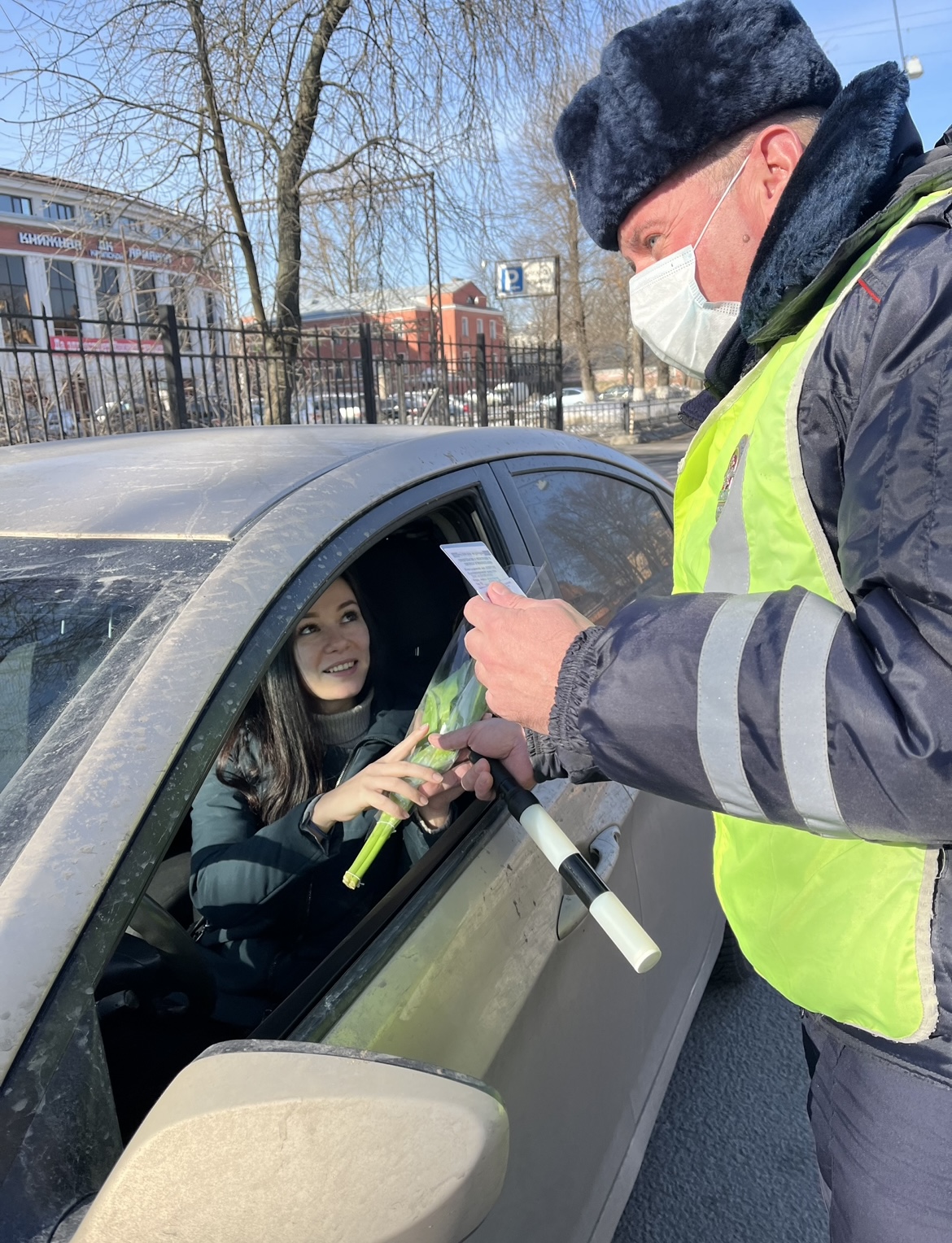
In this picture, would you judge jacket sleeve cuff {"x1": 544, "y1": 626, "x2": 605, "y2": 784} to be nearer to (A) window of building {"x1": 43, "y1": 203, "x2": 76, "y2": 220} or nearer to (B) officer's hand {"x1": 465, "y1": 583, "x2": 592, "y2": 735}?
(B) officer's hand {"x1": 465, "y1": 583, "x2": 592, "y2": 735}

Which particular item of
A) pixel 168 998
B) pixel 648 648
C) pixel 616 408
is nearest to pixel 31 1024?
pixel 168 998

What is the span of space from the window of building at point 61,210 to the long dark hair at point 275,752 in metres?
8.93

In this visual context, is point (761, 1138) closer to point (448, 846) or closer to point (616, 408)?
point (448, 846)

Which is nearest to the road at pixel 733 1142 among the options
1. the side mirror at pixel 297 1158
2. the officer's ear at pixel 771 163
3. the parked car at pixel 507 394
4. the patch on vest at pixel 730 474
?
the side mirror at pixel 297 1158

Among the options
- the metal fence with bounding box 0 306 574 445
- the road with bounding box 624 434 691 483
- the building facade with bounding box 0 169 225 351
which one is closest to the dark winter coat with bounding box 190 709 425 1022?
the metal fence with bounding box 0 306 574 445

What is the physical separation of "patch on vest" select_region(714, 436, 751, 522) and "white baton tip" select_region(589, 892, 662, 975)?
526mm

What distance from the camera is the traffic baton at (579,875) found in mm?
1068

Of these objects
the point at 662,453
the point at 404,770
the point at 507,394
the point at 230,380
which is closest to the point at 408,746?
the point at 404,770

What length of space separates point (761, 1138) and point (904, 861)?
1.68 meters

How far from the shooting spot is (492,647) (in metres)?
1.13

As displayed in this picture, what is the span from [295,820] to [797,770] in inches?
38.7

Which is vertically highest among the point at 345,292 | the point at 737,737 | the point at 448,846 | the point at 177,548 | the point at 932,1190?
the point at 345,292

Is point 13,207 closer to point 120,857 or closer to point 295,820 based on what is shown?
point 295,820

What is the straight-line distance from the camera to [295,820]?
5.16ft
